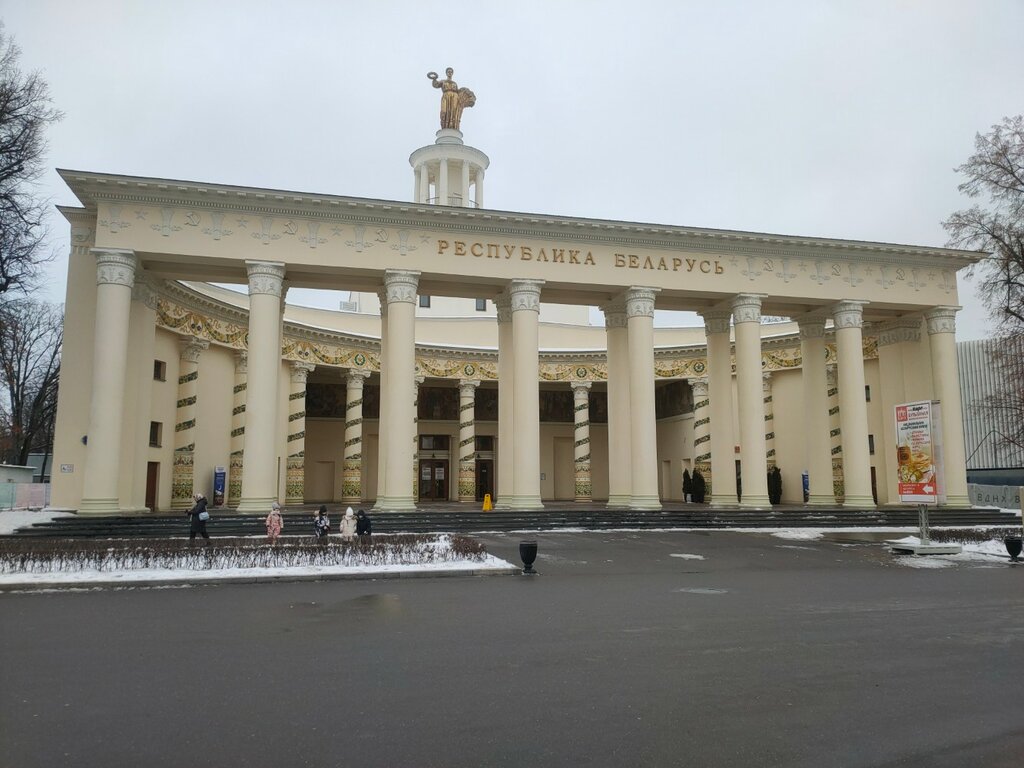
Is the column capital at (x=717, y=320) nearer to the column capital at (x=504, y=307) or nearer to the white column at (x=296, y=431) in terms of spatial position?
the column capital at (x=504, y=307)

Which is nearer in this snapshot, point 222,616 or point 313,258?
point 222,616

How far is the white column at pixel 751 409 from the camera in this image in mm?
28609

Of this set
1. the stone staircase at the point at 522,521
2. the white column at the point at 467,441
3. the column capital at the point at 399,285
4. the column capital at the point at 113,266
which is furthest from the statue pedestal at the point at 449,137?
the stone staircase at the point at 522,521

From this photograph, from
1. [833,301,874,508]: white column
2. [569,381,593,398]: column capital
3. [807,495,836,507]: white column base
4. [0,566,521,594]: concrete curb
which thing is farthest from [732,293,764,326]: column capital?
[0,566,521,594]: concrete curb

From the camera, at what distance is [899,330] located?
33219mm

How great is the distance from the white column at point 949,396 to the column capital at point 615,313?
13205 mm

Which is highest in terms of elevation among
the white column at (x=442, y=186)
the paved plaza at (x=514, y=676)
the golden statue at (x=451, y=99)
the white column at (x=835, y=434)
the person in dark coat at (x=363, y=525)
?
the golden statue at (x=451, y=99)

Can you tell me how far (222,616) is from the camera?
10023mm

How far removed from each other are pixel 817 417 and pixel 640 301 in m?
9.65

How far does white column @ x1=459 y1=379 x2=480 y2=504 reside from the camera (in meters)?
41.3

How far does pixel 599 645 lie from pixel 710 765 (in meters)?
3.49

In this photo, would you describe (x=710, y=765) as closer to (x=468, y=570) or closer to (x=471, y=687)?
(x=471, y=687)

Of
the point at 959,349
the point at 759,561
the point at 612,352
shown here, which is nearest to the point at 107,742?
the point at 759,561

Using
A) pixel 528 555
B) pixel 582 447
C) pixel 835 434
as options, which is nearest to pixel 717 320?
pixel 835 434
